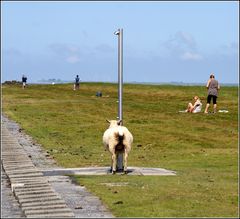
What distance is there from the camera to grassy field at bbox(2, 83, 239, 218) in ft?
51.9

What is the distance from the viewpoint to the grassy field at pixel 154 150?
15828 mm

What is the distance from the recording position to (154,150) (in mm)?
29969

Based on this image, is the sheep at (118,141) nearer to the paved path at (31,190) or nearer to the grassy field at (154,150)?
the grassy field at (154,150)

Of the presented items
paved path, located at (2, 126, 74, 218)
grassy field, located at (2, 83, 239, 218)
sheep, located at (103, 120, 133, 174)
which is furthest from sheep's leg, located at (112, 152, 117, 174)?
paved path, located at (2, 126, 74, 218)

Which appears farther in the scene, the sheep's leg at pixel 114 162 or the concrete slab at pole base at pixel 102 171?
the sheep's leg at pixel 114 162

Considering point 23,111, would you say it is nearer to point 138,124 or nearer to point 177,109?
point 177,109

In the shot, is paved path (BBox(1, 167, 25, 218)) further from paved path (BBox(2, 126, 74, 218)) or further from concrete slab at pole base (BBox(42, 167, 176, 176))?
concrete slab at pole base (BBox(42, 167, 176, 176))

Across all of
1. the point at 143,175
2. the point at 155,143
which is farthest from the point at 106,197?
the point at 155,143

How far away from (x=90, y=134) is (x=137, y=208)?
70.3 ft

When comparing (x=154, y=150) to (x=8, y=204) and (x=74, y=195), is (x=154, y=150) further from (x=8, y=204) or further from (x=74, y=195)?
(x=8, y=204)

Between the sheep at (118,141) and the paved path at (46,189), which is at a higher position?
the sheep at (118,141)

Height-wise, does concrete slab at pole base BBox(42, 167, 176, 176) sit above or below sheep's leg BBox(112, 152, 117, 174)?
below

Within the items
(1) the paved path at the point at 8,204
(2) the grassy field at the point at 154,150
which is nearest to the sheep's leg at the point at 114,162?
(2) the grassy field at the point at 154,150

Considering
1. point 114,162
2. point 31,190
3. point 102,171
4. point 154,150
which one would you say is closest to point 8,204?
point 31,190
